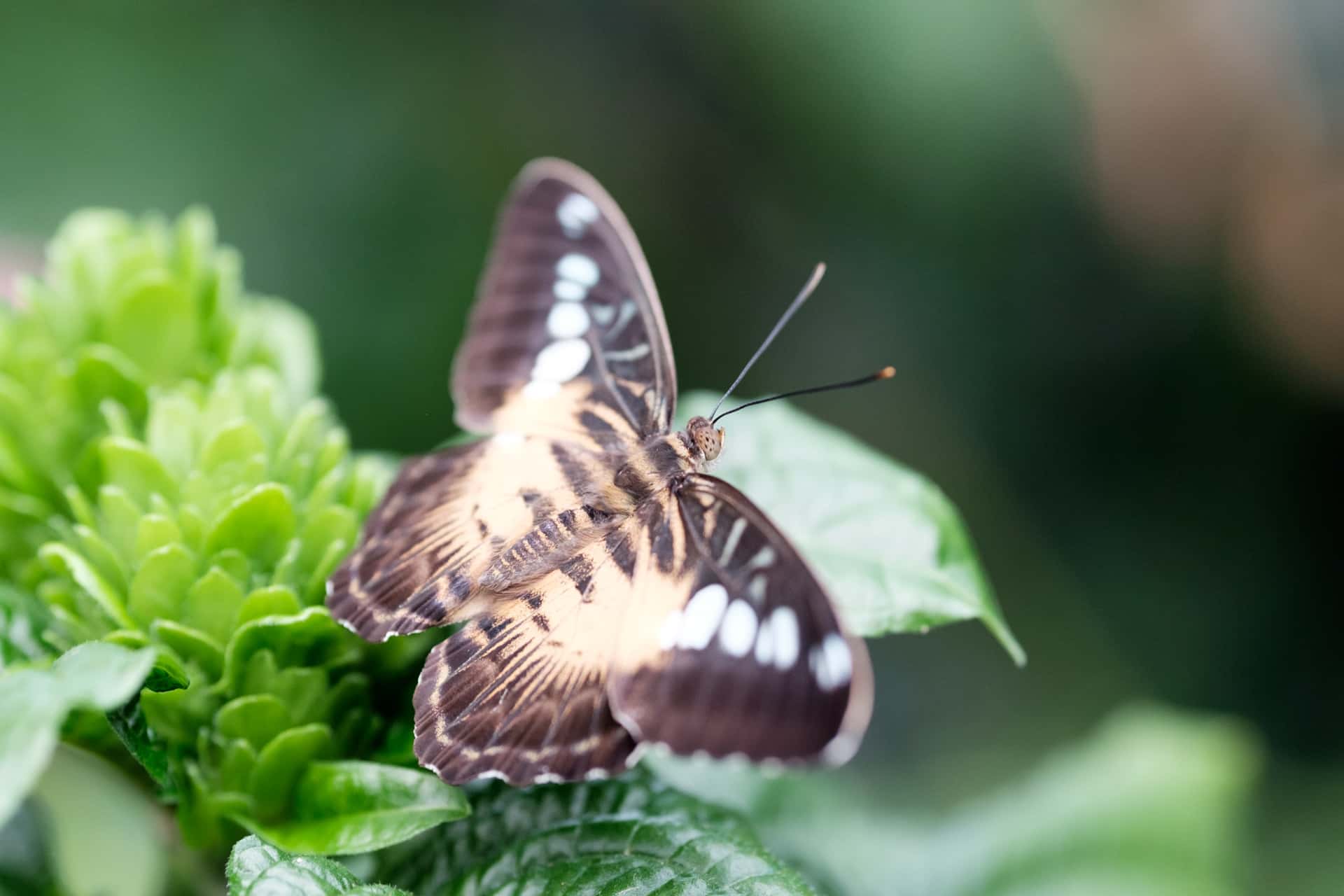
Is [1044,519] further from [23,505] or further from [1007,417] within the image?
[23,505]

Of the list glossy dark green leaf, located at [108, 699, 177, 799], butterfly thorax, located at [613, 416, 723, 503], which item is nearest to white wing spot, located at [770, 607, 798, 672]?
butterfly thorax, located at [613, 416, 723, 503]

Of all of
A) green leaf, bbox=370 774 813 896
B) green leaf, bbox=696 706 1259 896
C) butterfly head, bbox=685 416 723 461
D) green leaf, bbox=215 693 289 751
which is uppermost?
butterfly head, bbox=685 416 723 461

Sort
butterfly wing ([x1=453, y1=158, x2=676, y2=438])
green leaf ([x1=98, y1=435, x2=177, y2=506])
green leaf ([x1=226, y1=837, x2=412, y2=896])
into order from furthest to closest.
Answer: butterfly wing ([x1=453, y1=158, x2=676, y2=438]) < green leaf ([x1=98, y1=435, x2=177, y2=506]) < green leaf ([x1=226, y1=837, x2=412, y2=896])

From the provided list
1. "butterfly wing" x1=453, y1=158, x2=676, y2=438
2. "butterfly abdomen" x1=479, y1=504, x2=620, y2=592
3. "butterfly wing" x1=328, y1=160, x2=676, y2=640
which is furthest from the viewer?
"butterfly wing" x1=453, y1=158, x2=676, y2=438

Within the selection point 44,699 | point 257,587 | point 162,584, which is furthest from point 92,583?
point 44,699

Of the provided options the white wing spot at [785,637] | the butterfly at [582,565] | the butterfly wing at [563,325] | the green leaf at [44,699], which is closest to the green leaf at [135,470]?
the butterfly at [582,565]

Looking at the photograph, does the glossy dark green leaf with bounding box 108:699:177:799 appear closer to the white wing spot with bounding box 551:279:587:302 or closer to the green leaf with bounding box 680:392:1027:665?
the green leaf with bounding box 680:392:1027:665

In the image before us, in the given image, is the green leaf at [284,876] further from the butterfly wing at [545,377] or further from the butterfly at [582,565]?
the butterfly wing at [545,377]

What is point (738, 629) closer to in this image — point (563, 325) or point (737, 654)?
point (737, 654)
